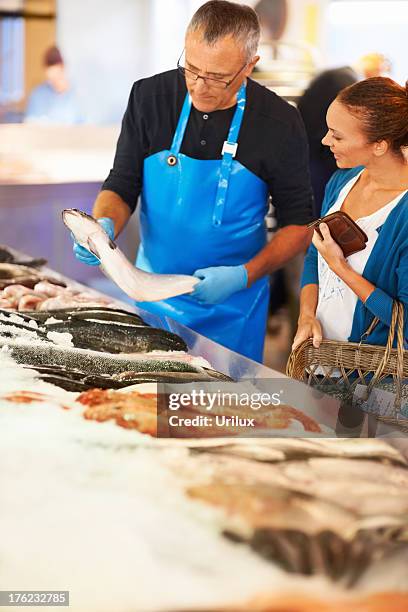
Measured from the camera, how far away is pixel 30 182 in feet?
15.3

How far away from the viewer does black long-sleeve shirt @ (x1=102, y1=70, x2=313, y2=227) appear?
7.91ft

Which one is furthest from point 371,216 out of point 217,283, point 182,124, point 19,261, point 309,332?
point 19,261

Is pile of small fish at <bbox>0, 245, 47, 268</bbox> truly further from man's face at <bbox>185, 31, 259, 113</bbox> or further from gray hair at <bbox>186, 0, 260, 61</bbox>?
gray hair at <bbox>186, 0, 260, 61</bbox>

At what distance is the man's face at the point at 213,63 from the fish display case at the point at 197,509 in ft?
3.23

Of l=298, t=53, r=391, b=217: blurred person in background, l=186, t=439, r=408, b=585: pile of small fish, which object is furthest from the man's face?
l=298, t=53, r=391, b=217: blurred person in background

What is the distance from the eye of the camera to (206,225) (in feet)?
8.16

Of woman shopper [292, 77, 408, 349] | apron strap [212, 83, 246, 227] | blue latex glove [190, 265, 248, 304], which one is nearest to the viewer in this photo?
woman shopper [292, 77, 408, 349]

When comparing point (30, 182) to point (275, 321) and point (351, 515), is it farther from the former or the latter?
point (351, 515)

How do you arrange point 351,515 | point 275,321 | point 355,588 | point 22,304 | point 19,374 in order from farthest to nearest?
point 275,321 → point 22,304 → point 19,374 → point 351,515 → point 355,588

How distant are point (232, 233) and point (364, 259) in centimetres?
67

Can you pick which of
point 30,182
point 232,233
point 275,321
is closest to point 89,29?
point 30,182

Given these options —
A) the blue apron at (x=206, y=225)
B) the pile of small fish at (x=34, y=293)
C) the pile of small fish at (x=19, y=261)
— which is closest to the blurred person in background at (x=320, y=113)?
the blue apron at (x=206, y=225)

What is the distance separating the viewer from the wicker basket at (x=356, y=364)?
1.76 meters

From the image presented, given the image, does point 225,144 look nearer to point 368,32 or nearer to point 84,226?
point 84,226
